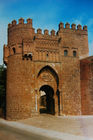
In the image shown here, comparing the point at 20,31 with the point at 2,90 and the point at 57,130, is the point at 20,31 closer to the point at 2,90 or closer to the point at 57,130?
the point at 2,90

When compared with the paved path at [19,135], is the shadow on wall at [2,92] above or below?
above

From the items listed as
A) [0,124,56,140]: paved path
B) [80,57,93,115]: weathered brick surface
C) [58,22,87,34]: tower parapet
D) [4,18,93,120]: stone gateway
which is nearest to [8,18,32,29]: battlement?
[4,18,93,120]: stone gateway

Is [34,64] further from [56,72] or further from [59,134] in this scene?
[59,134]

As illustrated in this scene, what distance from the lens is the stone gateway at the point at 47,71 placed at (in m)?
16.0

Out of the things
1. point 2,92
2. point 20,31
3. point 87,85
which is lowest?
point 2,92

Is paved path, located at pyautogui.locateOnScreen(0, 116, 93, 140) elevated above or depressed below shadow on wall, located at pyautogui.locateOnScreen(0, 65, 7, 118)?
below

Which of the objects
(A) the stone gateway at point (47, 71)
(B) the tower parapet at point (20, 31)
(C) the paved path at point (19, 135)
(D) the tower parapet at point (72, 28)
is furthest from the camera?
(D) the tower parapet at point (72, 28)

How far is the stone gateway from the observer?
52.6 feet

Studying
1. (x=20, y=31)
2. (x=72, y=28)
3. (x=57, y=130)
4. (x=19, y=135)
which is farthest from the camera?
(x=72, y=28)

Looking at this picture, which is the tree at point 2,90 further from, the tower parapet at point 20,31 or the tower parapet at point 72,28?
the tower parapet at point 72,28

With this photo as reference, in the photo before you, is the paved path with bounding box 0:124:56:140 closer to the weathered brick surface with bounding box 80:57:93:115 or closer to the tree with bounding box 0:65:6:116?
the tree with bounding box 0:65:6:116

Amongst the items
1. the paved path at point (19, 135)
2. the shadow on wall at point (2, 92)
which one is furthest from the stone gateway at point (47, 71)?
the paved path at point (19, 135)

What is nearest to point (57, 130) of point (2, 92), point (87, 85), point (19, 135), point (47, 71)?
point (19, 135)

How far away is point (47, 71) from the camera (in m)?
17.6
